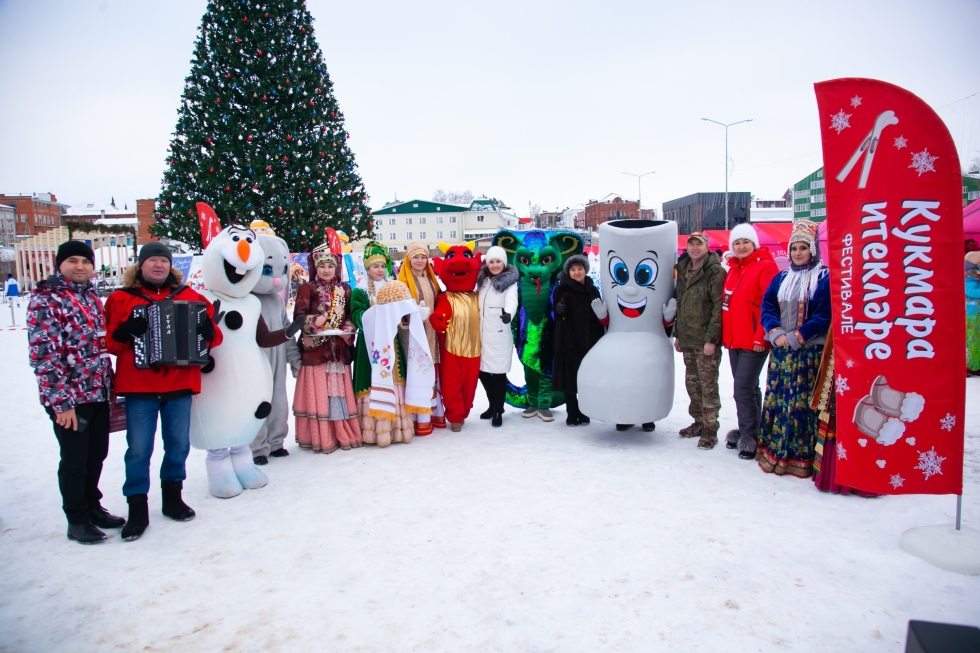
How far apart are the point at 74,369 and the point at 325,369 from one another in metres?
1.80

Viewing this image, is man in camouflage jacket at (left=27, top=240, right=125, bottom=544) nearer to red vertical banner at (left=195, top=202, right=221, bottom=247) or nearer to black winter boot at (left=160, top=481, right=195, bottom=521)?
black winter boot at (left=160, top=481, right=195, bottom=521)

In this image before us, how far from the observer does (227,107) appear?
10.5 meters

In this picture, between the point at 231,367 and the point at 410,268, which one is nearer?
the point at 231,367

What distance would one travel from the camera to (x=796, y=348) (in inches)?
147

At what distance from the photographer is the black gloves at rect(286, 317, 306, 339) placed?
396 centimetres

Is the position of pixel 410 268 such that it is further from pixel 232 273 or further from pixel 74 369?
pixel 74 369

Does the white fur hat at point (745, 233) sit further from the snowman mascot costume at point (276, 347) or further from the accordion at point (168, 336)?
the accordion at point (168, 336)

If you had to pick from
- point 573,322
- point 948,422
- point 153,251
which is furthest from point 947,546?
point 153,251

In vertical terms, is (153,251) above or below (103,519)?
above

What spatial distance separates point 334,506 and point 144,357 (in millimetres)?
1352

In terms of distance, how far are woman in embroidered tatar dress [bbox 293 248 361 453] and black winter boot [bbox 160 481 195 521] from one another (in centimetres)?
125

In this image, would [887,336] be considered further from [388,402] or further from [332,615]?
[388,402]

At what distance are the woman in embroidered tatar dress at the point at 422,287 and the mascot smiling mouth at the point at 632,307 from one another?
159 centimetres

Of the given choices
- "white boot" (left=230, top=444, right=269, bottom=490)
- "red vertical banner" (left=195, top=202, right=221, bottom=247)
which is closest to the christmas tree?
"red vertical banner" (left=195, top=202, right=221, bottom=247)
